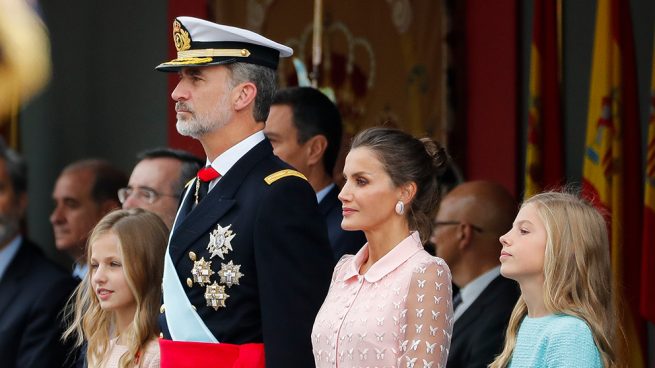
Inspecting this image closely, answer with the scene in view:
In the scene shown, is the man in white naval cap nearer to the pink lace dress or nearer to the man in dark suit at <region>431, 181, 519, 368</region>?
the pink lace dress

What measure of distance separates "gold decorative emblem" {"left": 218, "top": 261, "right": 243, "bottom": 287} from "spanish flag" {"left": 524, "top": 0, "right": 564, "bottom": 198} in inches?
99.0

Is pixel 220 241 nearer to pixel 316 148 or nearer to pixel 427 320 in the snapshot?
pixel 427 320

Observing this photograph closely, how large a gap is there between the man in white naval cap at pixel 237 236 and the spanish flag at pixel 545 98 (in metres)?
2.25

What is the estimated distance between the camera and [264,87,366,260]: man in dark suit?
5242 mm

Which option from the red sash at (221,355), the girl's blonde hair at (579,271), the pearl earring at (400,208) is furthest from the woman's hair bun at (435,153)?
the red sash at (221,355)

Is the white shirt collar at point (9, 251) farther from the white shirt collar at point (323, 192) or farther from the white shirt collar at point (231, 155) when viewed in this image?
the white shirt collar at point (231, 155)

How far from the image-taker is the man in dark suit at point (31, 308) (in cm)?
554

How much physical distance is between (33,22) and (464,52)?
3030 millimetres

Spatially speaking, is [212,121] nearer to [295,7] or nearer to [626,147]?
[626,147]

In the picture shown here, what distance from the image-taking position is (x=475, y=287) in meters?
5.70

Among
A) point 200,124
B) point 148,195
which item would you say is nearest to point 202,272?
point 200,124

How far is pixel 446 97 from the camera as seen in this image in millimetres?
6664

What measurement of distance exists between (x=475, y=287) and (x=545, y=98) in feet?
3.26

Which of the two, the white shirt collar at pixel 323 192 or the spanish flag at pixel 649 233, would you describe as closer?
the white shirt collar at pixel 323 192
